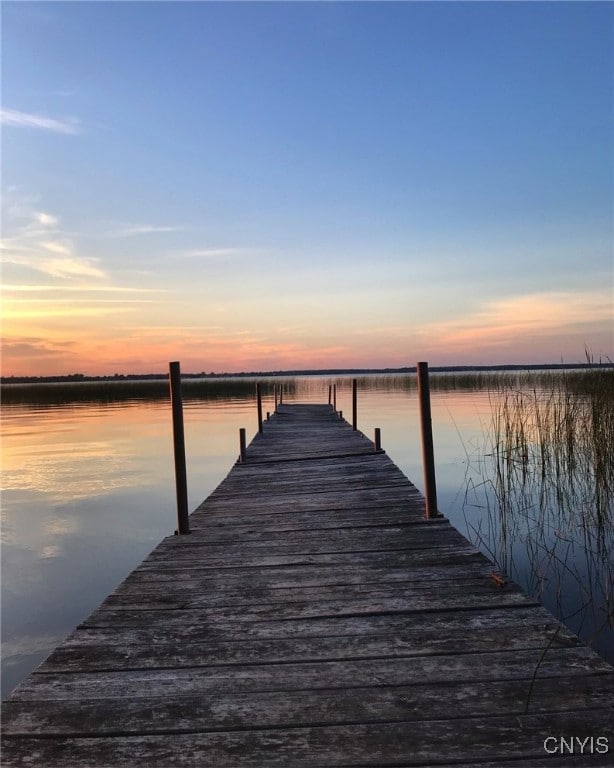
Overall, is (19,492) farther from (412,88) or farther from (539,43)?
(539,43)

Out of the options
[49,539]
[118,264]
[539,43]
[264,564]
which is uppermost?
[539,43]

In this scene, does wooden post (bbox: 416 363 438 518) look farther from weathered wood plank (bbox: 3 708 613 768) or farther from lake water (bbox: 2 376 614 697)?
weathered wood plank (bbox: 3 708 613 768)

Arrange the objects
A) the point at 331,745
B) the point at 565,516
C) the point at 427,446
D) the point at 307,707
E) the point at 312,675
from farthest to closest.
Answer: the point at 565,516 → the point at 427,446 → the point at 312,675 → the point at 307,707 → the point at 331,745

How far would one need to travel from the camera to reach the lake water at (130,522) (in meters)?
5.19

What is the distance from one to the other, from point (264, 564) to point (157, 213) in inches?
529

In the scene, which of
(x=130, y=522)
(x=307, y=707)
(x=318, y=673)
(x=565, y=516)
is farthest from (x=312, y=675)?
(x=130, y=522)

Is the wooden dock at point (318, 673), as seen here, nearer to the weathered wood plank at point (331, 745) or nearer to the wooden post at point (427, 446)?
the weathered wood plank at point (331, 745)

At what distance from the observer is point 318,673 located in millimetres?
2404

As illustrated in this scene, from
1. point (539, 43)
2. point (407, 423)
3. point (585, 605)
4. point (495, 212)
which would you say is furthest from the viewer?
point (407, 423)

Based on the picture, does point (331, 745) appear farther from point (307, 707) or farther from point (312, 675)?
point (312, 675)

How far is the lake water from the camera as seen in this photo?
519 cm

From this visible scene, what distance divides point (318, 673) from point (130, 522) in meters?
7.39

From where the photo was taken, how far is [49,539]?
8.12m

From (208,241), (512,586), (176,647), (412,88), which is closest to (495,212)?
(412,88)
